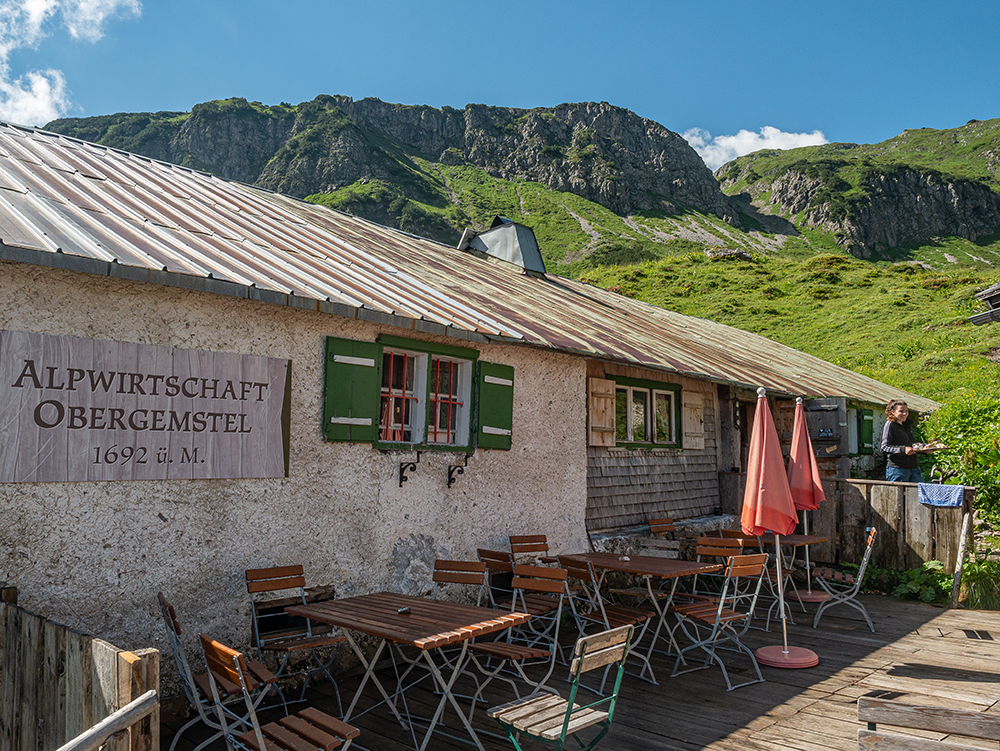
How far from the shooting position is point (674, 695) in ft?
17.2

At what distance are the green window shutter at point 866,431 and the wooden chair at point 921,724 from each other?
14189 mm

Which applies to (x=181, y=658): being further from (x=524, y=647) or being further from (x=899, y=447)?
(x=899, y=447)

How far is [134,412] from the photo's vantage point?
4535mm

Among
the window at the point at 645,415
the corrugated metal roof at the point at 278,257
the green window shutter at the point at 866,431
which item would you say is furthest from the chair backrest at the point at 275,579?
the green window shutter at the point at 866,431

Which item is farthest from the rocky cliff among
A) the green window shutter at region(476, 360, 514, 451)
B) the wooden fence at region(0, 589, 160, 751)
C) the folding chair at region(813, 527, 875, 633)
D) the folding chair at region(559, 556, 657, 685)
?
the wooden fence at region(0, 589, 160, 751)

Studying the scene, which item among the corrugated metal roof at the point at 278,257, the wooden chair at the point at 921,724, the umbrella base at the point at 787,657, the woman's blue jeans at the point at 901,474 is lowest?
the umbrella base at the point at 787,657

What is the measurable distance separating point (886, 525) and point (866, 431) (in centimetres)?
755

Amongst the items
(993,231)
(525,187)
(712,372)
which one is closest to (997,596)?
(712,372)

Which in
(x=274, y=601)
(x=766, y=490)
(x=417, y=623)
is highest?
(x=766, y=490)

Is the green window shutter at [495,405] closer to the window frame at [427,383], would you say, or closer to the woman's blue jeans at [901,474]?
the window frame at [427,383]

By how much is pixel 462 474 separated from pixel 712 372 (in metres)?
4.38

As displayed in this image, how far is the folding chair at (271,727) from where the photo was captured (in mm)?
3203

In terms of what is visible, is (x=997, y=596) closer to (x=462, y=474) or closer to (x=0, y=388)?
(x=462, y=474)

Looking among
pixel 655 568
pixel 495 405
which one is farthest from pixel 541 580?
pixel 495 405
